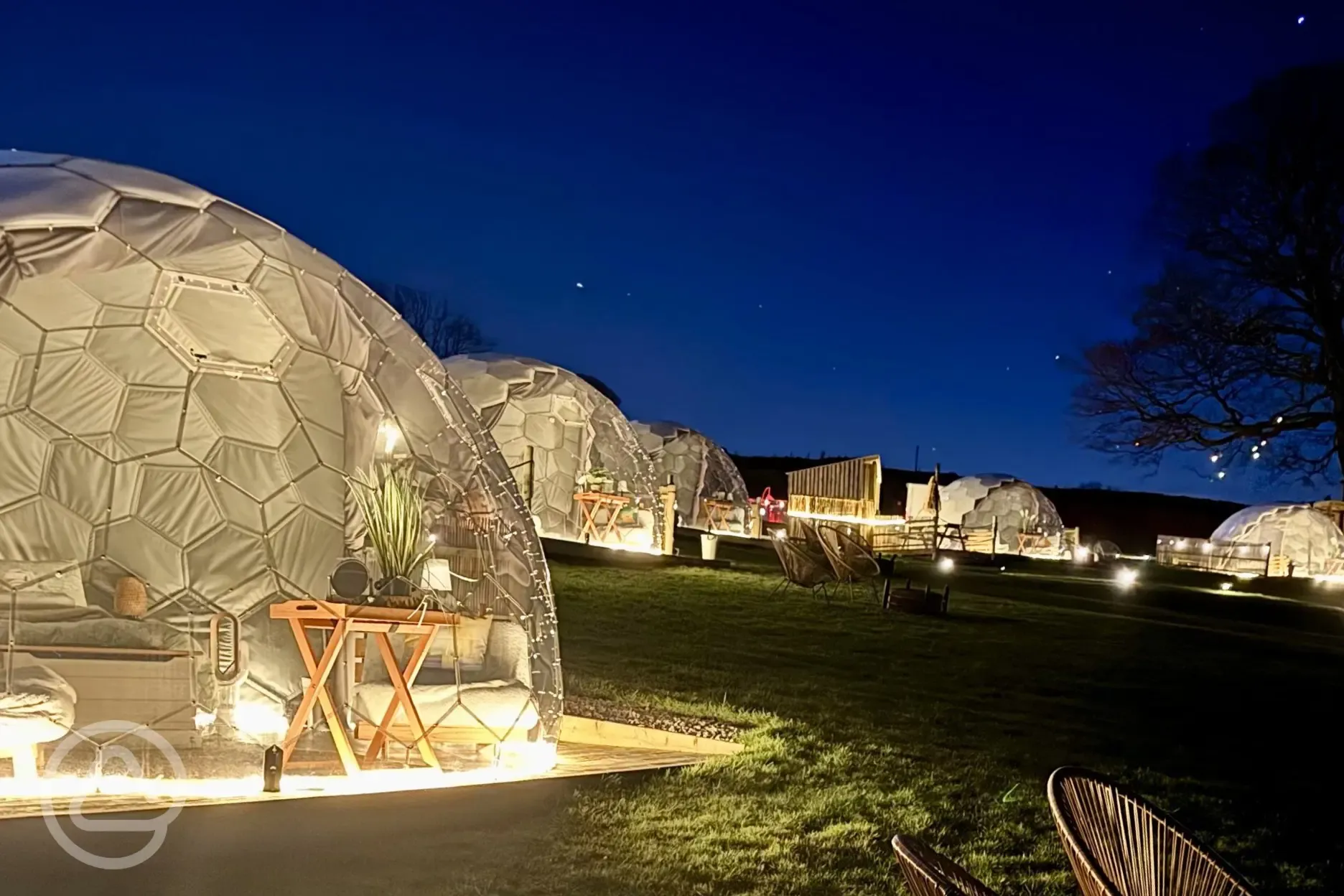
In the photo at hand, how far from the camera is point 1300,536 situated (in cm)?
2080

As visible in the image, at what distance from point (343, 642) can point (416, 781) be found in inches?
21.7

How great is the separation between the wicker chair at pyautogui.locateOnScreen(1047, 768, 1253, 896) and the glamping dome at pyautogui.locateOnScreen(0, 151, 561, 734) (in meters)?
2.70

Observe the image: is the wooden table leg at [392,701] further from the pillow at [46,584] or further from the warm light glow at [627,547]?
the warm light glow at [627,547]

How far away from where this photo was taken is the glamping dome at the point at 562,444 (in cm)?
1540

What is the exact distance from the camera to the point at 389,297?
3155 cm

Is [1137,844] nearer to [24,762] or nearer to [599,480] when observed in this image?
[24,762]

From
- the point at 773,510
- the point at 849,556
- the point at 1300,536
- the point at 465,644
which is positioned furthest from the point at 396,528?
the point at 1300,536

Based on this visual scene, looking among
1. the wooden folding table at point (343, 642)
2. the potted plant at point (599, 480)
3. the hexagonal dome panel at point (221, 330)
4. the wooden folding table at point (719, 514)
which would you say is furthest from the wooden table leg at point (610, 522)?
the wooden folding table at point (343, 642)

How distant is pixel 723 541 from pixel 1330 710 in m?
11.3

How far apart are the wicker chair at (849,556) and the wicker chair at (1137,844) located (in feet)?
31.1

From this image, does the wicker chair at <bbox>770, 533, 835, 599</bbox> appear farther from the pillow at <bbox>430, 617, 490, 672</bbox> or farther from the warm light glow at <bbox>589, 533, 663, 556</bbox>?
the pillow at <bbox>430, 617, 490, 672</bbox>

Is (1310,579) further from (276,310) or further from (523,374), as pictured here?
(276,310)

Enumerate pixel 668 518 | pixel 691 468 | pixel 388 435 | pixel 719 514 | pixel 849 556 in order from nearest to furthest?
pixel 388 435 → pixel 849 556 → pixel 668 518 → pixel 719 514 → pixel 691 468

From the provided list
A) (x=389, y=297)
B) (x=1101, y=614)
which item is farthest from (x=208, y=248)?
(x=389, y=297)
